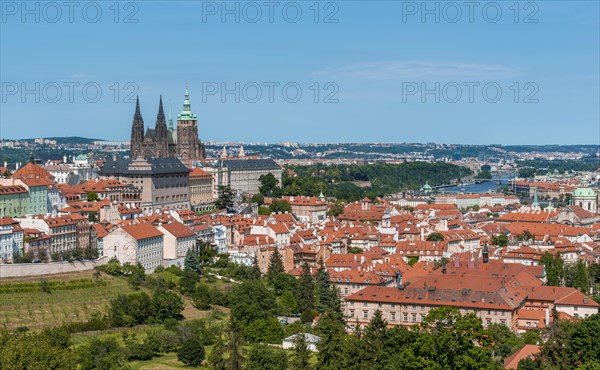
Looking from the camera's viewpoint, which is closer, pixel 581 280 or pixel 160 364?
pixel 160 364

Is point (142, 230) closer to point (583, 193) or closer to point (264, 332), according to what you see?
point (264, 332)

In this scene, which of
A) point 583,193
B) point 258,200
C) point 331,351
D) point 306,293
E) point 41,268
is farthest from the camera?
point 583,193

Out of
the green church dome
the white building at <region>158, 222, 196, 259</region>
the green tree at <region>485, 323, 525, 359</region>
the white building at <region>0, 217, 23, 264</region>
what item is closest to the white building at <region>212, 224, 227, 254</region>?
the white building at <region>158, 222, 196, 259</region>

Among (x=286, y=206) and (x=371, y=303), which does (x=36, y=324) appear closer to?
(x=371, y=303)

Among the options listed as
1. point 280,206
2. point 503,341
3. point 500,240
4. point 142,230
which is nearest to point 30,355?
point 503,341

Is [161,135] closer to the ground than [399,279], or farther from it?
farther from it

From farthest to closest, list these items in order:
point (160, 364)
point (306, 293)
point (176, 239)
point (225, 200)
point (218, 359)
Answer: point (225, 200) < point (176, 239) < point (306, 293) < point (160, 364) < point (218, 359)
